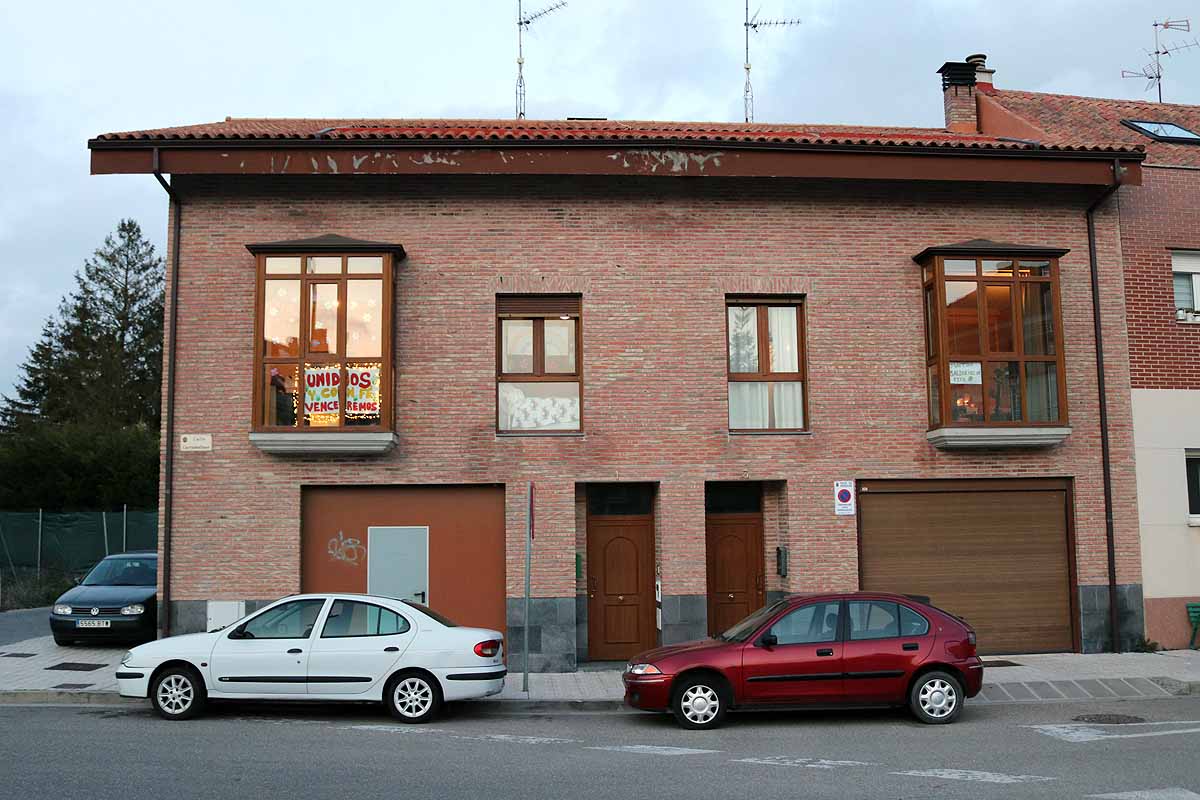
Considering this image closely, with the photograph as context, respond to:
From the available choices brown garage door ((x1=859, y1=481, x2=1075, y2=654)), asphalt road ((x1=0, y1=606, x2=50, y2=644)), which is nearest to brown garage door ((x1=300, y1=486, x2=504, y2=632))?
brown garage door ((x1=859, y1=481, x2=1075, y2=654))

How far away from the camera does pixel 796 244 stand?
1584 cm

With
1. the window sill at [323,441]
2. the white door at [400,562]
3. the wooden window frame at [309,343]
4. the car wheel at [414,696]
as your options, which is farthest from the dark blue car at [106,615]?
the car wheel at [414,696]

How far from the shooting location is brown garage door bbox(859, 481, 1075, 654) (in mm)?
15664

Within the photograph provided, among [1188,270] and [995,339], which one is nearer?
[995,339]

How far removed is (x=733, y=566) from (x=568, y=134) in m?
6.79

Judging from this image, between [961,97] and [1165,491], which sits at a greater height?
[961,97]

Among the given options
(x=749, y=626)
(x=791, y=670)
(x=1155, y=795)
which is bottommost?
(x=1155, y=795)

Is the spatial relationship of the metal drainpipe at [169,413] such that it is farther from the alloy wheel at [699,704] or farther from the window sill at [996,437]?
the window sill at [996,437]

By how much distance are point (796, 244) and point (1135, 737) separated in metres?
8.18

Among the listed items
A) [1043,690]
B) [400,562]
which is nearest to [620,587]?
[400,562]

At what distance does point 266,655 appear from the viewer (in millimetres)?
11164

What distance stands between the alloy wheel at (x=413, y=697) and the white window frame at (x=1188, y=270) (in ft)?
41.9

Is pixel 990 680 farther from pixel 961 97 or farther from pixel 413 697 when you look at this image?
pixel 961 97

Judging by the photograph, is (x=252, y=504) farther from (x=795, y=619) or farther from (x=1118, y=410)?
(x=1118, y=410)
